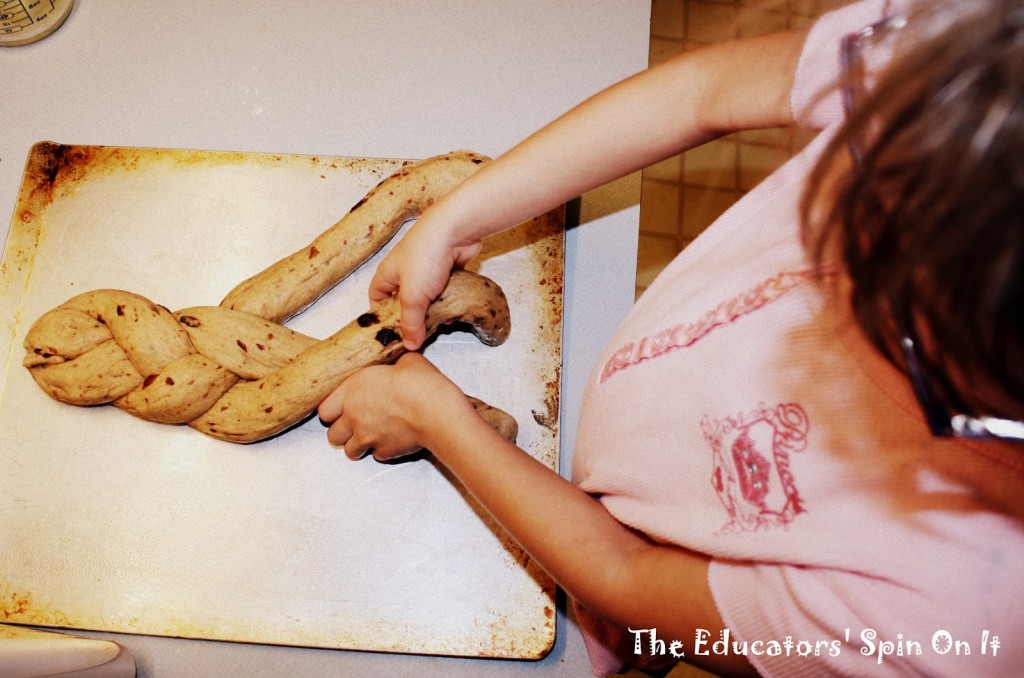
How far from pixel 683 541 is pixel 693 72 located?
1.32 ft

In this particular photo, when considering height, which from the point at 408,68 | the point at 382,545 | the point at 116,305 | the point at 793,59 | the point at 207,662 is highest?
the point at 408,68

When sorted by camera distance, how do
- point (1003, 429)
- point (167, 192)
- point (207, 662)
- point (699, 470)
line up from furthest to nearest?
point (167, 192) < point (207, 662) < point (699, 470) < point (1003, 429)

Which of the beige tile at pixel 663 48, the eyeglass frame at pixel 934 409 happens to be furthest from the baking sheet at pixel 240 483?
the beige tile at pixel 663 48

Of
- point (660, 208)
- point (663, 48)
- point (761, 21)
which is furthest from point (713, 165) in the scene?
point (761, 21)

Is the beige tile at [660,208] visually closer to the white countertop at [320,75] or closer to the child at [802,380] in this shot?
the white countertop at [320,75]

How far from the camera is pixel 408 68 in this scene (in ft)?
2.91

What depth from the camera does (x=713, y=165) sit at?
1487 mm

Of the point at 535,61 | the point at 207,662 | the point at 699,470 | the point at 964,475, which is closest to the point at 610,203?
the point at 535,61

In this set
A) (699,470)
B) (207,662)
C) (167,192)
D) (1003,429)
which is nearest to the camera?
(1003,429)

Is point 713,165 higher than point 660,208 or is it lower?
higher

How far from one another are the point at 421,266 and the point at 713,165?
3.44ft

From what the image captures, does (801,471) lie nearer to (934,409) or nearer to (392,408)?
(934,409)

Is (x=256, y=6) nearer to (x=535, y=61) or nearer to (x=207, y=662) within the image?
(x=535, y=61)

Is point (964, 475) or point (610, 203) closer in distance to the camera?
point (964, 475)
